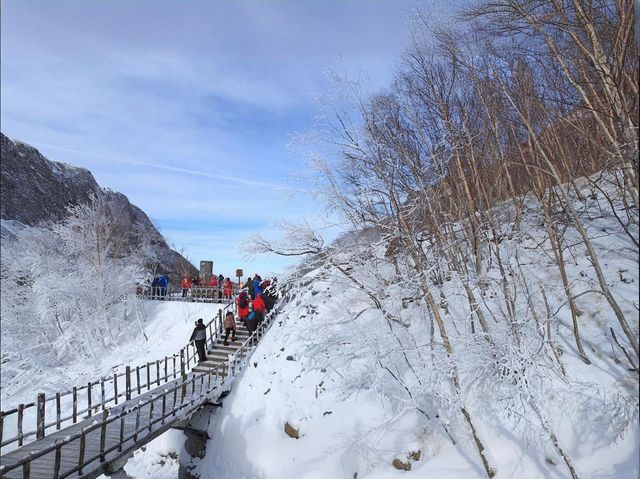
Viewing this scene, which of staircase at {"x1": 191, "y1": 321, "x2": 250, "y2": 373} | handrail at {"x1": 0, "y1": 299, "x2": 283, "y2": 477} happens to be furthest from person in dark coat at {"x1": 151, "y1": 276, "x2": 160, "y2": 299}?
handrail at {"x1": 0, "y1": 299, "x2": 283, "y2": 477}

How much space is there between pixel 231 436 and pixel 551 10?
1171cm

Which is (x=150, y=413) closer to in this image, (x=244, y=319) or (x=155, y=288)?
(x=244, y=319)

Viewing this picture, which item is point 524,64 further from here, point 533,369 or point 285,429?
point 285,429

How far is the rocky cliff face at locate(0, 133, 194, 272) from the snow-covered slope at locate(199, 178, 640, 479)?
122 ft

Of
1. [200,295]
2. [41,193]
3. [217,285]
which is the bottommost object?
[200,295]

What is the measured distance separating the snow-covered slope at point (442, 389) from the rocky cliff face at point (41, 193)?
1462 inches

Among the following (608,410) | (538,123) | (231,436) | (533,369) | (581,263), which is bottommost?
(231,436)

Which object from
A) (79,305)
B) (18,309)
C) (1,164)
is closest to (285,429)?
(79,305)

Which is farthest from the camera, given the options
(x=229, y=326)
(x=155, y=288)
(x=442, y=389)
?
(x=155, y=288)

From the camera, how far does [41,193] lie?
49.6 meters

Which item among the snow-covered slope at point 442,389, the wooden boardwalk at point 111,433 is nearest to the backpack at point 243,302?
the wooden boardwalk at point 111,433

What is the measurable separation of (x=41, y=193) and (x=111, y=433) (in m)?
52.0

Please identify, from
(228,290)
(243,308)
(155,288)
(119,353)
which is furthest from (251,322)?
(155,288)

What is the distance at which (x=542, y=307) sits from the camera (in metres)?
9.47
